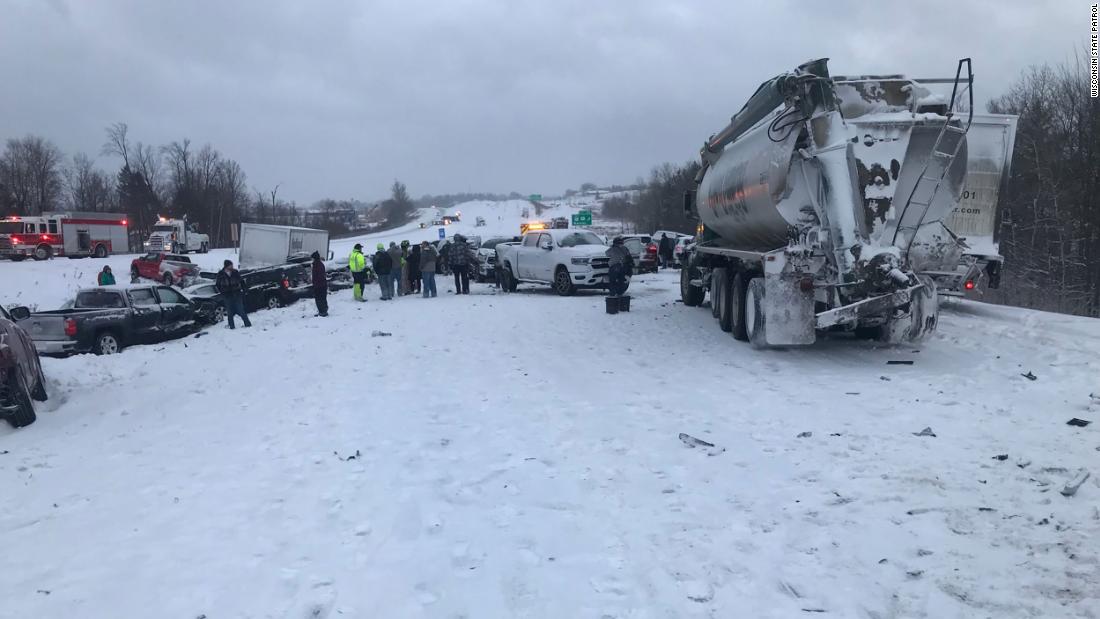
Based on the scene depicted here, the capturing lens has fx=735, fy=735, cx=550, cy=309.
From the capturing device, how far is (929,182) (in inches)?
375

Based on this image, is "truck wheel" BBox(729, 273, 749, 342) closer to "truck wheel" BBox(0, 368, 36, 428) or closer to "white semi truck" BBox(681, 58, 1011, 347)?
"white semi truck" BBox(681, 58, 1011, 347)

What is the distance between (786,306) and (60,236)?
5054cm

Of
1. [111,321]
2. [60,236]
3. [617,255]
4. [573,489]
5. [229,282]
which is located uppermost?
[60,236]

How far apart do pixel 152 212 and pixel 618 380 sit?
91174 millimetres

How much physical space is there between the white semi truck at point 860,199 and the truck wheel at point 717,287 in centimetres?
350

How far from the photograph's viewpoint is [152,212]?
86250 mm

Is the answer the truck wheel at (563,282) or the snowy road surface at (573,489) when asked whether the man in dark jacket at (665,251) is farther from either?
the snowy road surface at (573,489)

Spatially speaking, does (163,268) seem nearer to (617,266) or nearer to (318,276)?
(318,276)

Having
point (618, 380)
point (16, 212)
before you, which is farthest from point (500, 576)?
point (16, 212)

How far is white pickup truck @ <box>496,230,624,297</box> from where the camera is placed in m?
20.6

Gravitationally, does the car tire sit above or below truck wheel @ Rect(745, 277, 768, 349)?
below

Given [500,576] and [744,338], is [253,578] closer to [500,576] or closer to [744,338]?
[500,576]

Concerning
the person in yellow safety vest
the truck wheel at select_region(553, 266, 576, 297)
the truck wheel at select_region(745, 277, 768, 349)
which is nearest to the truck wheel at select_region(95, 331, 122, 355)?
the person in yellow safety vest

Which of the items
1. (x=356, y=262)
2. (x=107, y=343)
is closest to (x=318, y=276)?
(x=356, y=262)
